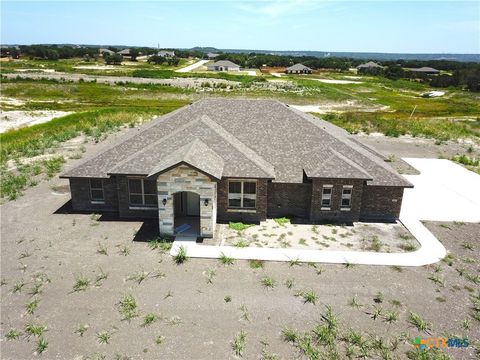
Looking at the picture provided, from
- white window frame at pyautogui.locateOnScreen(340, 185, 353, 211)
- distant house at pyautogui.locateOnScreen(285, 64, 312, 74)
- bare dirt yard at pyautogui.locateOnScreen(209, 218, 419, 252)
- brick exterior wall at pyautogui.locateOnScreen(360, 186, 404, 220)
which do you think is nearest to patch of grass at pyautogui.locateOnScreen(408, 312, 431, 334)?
bare dirt yard at pyautogui.locateOnScreen(209, 218, 419, 252)

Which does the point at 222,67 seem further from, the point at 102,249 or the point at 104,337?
the point at 104,337

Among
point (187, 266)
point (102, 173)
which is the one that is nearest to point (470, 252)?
point (187, 266)

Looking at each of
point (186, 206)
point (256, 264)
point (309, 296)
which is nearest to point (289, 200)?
point (256, 264)

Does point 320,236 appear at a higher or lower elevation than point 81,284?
higher

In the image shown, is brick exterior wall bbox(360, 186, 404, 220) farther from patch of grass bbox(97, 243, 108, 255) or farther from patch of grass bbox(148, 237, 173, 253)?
patch of grass bbox(97, 243, 108, 255)

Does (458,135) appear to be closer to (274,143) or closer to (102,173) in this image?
(274,143)
